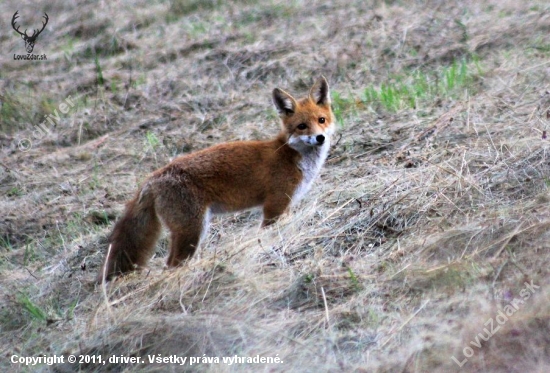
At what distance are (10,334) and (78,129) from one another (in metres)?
5.14

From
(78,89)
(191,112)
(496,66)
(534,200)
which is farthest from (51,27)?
(534,200)

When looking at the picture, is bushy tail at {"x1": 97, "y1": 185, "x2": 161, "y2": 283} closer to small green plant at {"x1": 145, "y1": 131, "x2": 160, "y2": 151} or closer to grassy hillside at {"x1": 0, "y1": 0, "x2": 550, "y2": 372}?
grassy hillside at {"x1": 0, "y1": 0, "x2": 550, "y2": 372}

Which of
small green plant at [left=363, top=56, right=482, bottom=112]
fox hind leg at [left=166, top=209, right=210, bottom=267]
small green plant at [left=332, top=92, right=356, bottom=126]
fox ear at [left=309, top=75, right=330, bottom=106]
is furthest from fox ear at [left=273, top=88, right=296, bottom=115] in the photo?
small green plant at [left=363, top=56, right=482, bottom=112]

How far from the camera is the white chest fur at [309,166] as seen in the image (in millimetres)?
7738

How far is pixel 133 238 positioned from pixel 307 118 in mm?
2248

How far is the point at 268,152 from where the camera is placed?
777 centimetres

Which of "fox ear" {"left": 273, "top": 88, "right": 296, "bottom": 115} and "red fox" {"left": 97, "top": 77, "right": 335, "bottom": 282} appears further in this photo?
"fox ear" {"left": 273, "top": 88, "right": 296, "bottom": 115}

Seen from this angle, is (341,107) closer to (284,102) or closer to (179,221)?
(284,102)

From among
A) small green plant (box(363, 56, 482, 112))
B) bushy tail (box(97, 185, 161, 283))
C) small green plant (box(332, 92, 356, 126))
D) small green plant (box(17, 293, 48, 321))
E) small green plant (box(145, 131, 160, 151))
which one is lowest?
small green plant (box(332, 92, 356, 126))

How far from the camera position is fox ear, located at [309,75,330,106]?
322 inches

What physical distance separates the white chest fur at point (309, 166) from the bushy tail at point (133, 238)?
149cm

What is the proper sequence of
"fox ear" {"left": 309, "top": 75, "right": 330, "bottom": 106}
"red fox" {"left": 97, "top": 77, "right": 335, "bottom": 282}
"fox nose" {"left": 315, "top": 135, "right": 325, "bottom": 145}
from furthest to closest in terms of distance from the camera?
"fox ear" {"left": 309, "top": 75, "right": 330, "bottom": 106}, "fox nose" {"left": 315, "top": 135, "right": 325, "bottom": 145}, "red fox" {"left": 97, "top": 77, "right": 335, "bottom": 282}

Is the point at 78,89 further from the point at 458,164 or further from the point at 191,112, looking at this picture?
the point at 458,164

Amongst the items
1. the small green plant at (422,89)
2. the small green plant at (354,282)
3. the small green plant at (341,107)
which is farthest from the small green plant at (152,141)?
the small green plant at (354,282)
